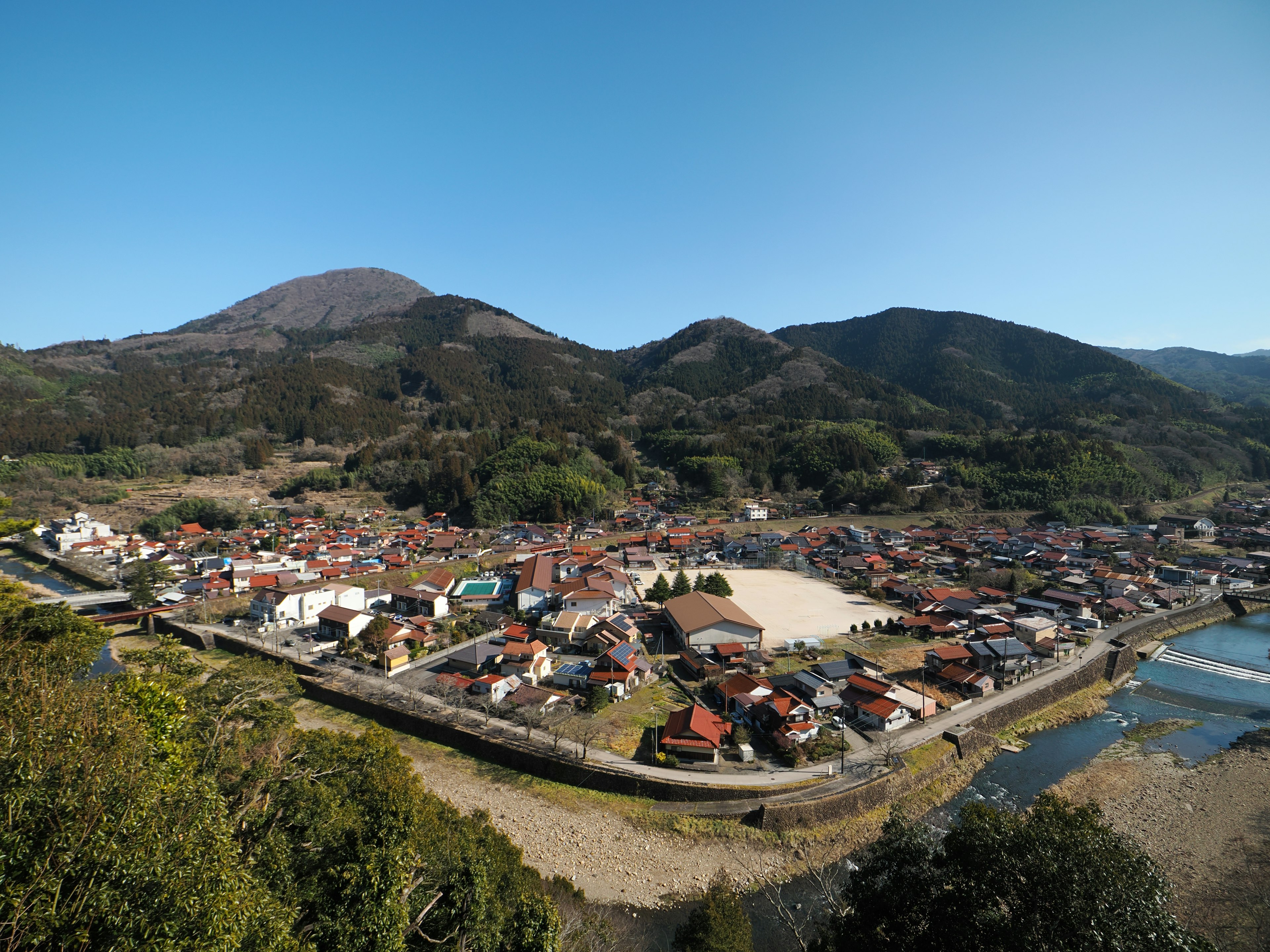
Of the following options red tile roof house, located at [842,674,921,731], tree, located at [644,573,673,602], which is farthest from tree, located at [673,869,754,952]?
tree, located at [644,573,673,602]

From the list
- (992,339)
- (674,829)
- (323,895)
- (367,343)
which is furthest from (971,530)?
(367,343)

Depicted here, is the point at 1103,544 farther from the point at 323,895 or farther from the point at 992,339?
the point at 992,339

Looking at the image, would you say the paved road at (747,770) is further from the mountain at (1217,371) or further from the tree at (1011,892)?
the mountain at (1217,371)

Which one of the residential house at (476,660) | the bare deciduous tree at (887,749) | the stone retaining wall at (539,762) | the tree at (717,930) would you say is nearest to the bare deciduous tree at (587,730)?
the stone retaining wall at (539,762)

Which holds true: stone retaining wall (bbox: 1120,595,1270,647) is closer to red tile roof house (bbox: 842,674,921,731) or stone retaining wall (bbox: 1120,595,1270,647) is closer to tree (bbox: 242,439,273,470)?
red tile roof house (bbox: 842,674,921,731)

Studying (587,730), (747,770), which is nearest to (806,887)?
(747,770)

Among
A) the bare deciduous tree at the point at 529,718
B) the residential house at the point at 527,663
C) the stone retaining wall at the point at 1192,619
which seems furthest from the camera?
the stone retaining wall at the point at 1192,619

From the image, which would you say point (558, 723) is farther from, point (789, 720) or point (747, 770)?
point (789, 720)
